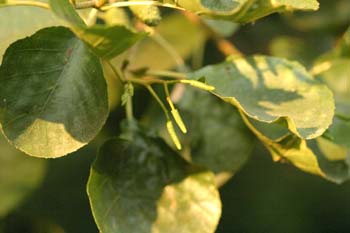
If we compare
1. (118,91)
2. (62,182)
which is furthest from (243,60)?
(62,182)

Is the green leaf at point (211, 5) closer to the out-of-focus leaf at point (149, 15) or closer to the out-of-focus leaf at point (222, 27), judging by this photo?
the out-of-focus leaf at point (149, 15)

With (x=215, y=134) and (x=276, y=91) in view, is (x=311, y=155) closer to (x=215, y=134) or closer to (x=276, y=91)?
(x=276, y=91)

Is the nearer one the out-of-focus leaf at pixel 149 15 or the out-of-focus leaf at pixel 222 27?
the out-of-focus leaf at pixel 149 15

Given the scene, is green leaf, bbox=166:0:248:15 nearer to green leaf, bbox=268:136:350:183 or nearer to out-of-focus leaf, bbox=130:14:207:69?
green leaf, bbox=268:136:350:183

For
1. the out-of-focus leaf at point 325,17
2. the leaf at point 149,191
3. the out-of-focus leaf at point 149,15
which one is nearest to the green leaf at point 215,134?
the leaf at point 149,191

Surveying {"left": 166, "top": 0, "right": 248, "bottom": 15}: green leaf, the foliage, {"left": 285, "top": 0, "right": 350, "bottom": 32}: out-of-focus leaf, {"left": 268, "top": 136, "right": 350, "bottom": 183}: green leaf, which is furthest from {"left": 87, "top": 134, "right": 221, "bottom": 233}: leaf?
{"left": 285, "top": 0, "right": 350, "bottom": 32}: out-of-focus leaf

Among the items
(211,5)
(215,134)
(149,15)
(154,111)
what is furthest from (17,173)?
(211,5)
